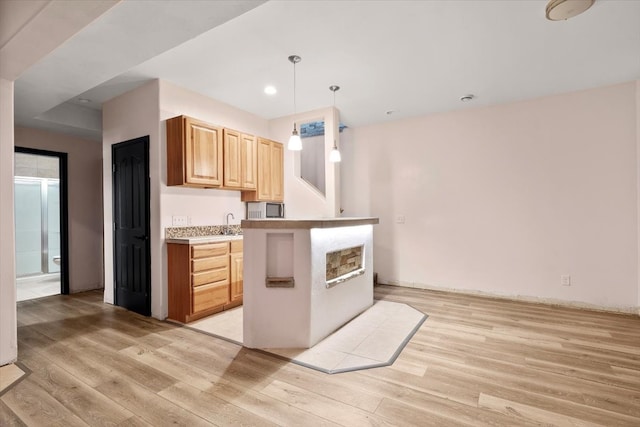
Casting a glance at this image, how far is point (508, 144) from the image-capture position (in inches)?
177

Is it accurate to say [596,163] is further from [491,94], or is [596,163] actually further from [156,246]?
[156,246]

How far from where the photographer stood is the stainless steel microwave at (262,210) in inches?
192

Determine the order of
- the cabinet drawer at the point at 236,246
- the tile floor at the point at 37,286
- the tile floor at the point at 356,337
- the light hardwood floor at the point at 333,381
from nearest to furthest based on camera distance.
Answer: the light hardwood floor at the point at 333,381
the tile floor at the point at 356,337
the cabinet drawer at the point at 236,246
the tile floor at the point at 37,286

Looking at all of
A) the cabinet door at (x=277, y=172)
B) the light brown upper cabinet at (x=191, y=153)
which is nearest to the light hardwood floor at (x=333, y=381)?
the light brown upper cabinet at (x=191, y=153)

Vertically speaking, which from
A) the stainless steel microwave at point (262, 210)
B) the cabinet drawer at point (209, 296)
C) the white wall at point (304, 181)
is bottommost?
the cabinet drawer at point (209, 296)

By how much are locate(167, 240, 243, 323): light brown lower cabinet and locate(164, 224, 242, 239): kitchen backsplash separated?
0.59ft

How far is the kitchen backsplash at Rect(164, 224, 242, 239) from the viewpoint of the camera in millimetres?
3814

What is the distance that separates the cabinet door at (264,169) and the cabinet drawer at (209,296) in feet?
5.24

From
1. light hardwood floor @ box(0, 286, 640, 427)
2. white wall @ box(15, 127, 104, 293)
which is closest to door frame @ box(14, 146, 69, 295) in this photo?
white wall @ box(15, 127, 104, 293)

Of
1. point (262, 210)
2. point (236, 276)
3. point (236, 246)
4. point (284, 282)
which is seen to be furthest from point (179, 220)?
point (284, 282)

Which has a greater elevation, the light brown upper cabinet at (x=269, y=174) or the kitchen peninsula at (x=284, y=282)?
the light brown upper cabinet at (x=269, y=174)

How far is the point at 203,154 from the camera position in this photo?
12.7 feet

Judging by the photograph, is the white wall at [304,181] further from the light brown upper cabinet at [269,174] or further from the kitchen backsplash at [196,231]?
the kitchen backsplash at [196,231]

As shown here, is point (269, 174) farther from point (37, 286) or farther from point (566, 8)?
point (37, 286)
